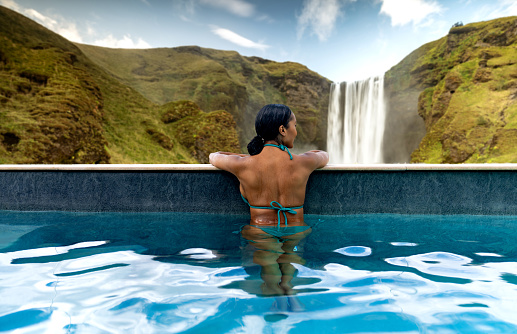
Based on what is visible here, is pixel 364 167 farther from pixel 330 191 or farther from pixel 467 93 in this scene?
pixel 467 93

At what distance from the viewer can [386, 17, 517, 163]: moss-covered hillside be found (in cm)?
2420

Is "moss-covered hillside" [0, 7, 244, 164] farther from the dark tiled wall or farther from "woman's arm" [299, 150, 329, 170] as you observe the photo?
"woman's arm" [299, 150, 329, 170]

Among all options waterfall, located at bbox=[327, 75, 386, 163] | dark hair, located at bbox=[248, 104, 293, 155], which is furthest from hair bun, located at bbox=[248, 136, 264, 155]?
waterfall, located at bbox=[327, 75, 386, 163]

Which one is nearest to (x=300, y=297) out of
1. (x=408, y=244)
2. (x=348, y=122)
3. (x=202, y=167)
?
(x=408, y=244)

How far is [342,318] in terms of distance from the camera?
1.57 m

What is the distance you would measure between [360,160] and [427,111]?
8.53 metres

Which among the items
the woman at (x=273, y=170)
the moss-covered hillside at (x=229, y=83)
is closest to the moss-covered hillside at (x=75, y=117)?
the moss-covered hillside at (x=229, y=83)

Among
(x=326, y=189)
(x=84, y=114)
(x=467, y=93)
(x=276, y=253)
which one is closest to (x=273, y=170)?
(x=276, y=253)

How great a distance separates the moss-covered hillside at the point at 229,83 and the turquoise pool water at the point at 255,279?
1584 inches

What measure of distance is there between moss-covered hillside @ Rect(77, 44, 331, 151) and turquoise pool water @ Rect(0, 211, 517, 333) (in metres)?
40.2

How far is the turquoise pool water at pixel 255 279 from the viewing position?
1535mm

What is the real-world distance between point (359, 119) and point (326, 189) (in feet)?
114

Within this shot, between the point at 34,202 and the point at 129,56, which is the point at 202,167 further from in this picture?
the point at 129,56

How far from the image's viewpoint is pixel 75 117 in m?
24.2
